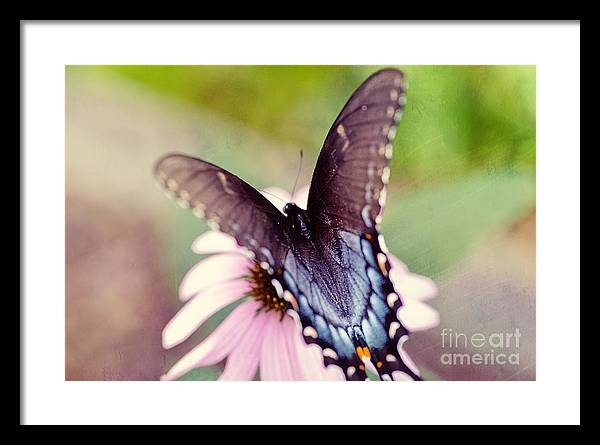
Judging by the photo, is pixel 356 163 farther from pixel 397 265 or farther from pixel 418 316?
pixel 418 316

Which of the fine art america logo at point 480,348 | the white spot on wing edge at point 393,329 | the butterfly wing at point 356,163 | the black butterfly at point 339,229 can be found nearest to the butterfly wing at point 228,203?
the black butterfly at point 339,229

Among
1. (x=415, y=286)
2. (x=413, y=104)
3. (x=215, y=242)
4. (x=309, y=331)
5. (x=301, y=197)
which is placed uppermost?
(x=413, y=104)

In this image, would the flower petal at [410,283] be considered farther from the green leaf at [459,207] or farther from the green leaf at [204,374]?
the green leaf at [204,374]

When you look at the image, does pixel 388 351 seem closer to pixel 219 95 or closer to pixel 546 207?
pixel 546 207

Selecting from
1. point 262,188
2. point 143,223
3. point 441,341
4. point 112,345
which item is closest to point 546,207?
point 441,341

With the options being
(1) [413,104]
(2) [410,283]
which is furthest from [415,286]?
(1) [413,104]

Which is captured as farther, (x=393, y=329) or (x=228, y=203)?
(x=393, y=329)
